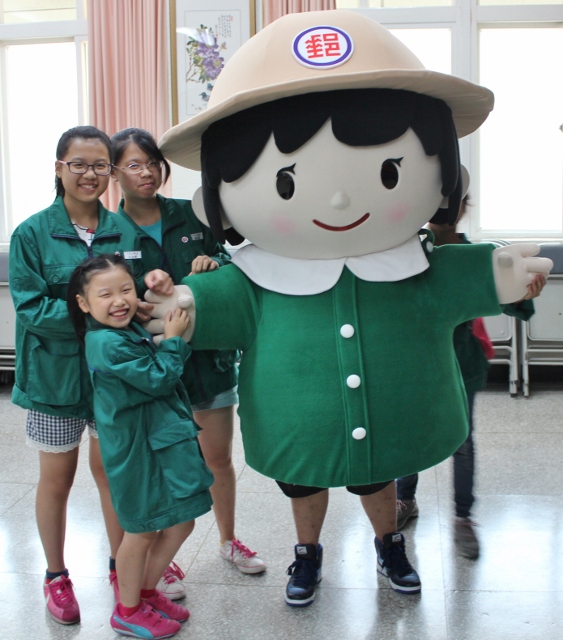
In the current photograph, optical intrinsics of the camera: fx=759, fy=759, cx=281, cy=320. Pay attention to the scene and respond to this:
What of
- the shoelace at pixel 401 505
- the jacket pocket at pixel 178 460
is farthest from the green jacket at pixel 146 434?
the shoelace at pixel 401 505

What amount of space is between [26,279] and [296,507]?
972mm

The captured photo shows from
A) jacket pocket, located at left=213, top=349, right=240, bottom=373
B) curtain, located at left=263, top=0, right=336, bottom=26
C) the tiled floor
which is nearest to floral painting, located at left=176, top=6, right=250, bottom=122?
curtain, located at left=263, top=0, right=336, bottom=26

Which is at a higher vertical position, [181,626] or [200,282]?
[200,282]

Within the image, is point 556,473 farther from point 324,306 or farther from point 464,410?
point 324,306

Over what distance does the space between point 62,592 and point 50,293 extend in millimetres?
874

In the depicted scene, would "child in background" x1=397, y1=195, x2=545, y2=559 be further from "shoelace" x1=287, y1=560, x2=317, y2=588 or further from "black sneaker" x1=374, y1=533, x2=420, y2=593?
"shoelace" x1=287, y1=560, x2=317, y2=588

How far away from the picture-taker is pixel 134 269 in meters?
2.05

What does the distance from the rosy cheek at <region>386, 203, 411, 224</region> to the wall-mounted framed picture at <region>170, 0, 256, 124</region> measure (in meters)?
3.03

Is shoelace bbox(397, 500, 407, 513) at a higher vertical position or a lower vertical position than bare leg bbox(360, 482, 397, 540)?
lower

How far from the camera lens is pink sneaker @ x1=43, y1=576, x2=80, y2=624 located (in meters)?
2.13

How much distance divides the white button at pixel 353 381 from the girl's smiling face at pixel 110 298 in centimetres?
55

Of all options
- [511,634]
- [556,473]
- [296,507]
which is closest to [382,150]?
[296,507]

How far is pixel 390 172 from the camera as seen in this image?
176cm

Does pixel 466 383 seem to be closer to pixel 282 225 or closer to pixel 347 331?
pixel 347 331
